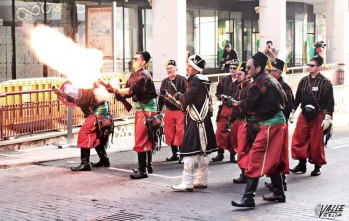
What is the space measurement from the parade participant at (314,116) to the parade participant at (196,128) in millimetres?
2028

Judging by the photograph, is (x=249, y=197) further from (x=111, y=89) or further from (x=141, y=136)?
(x=111, y=89)

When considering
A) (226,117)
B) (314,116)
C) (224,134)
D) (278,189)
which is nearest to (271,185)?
(278,189)

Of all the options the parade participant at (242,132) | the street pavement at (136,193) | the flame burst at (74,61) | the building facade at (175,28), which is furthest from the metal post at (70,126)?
the parade participant at (242,132)

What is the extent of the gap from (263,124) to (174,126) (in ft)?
14.2

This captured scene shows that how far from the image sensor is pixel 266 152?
31.1 ft

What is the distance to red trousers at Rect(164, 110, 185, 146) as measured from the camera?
13570mm

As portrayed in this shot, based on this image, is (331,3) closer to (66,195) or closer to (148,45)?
(148,45)

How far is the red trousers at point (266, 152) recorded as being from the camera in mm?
9375

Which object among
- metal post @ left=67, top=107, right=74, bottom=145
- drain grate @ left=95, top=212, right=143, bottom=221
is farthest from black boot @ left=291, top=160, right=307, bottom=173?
metal post @ left=67, top=107, right=74, bottom=145

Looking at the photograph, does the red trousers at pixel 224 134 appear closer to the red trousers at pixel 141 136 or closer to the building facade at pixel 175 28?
the red trousers at pixel 141 136

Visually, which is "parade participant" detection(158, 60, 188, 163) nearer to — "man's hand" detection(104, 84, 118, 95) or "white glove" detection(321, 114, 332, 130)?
"man's hand" detection(104, 84, 118, 95)

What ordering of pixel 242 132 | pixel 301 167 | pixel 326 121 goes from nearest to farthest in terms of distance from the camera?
pixel 242 132, pixel 326 121, pixel 301 167

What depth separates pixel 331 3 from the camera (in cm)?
3497

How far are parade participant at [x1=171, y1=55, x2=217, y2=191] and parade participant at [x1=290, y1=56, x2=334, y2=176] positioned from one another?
2.03 m
